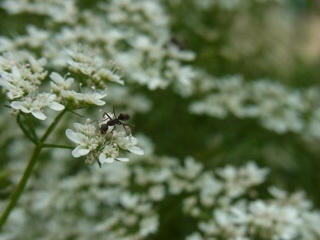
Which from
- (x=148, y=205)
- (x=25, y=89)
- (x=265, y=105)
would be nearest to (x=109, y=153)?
(x=25, y=89)

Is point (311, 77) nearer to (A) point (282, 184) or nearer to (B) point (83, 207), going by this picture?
(A) point (282, 184)

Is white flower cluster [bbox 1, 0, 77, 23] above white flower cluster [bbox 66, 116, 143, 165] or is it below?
above

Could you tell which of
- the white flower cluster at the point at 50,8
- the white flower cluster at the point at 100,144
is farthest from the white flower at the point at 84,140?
the white flower cluster at the point at 50,8

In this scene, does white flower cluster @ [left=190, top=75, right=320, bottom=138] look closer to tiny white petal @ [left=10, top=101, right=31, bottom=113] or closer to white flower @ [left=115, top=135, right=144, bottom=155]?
white flower @ [left=115, top=135, right=144, bottom=155]

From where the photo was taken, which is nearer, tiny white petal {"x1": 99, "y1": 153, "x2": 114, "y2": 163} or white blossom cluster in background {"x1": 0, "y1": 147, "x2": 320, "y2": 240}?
tiny white petal {"x1": 99, "y1": 153, "x2": 114, "y2": 163}

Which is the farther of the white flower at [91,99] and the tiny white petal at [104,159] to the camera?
the white flower at [91,99]

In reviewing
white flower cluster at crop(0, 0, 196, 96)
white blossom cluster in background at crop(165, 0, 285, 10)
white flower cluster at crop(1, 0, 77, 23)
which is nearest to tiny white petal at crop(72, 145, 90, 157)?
white flower cluster at crop(0, 0, 196, 96)

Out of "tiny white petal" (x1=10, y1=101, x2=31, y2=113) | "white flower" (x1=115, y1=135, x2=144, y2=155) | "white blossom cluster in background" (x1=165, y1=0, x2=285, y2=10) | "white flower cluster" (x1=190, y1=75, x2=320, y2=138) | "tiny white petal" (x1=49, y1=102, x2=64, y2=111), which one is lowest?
"tiny white petal" (x1=10, y1=101, x2=31, y2=113)

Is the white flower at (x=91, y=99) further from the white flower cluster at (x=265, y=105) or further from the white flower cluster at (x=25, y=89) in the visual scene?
the white flower cluster at (x=265, y=105)
